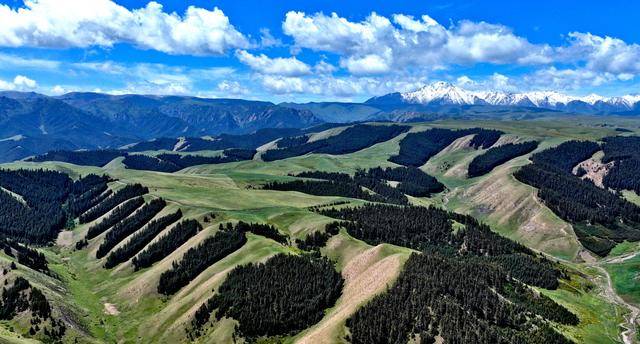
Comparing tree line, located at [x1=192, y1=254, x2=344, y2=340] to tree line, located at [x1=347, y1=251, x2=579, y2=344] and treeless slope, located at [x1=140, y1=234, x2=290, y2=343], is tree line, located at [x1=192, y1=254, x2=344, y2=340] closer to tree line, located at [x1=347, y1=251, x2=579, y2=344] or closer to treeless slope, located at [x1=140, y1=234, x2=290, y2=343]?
treeless slope, located at [x1=140, y1=234, x2=290, y2=343]

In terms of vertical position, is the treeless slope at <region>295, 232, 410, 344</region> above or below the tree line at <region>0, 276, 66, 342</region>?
above

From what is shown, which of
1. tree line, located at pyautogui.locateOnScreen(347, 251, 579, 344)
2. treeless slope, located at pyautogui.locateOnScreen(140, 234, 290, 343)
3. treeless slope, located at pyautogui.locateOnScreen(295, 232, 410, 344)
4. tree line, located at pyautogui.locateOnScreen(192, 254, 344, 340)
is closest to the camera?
tree line, located at pyautogui.locateOnScreen(347, 251, 579, 344)

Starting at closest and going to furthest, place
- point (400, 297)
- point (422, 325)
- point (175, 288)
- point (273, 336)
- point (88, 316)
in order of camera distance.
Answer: point (422, 325)
point (400, 297)
point (273, 336)
point (88, 316)
point (175, 288)

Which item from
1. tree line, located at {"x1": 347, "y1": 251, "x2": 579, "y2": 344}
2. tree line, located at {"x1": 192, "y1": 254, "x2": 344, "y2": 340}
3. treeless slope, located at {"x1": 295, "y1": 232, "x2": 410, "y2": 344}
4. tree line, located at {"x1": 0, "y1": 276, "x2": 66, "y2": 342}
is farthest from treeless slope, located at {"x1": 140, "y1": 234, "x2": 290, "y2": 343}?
tree line, located at {"x1": 347, "y1": 251, "x2": 579, "y2": 344}

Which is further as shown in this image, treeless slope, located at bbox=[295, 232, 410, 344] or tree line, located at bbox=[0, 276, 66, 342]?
tree line, located at bbox=[0, 276, 66, 342]

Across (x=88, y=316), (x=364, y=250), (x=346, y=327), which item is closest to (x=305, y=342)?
(x=346, y=327)

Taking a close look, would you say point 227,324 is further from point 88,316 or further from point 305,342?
point 88,316

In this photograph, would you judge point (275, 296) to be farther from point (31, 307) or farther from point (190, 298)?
point (31, 307)

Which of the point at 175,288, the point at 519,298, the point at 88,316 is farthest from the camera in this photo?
the point at 175,288

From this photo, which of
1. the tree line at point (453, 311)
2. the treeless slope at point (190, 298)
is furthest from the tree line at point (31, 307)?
the tree line at point (453, 311)

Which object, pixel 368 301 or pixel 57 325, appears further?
pixel 57 325

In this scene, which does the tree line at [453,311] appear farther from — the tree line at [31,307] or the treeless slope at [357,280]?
the tree line at [31,307]
